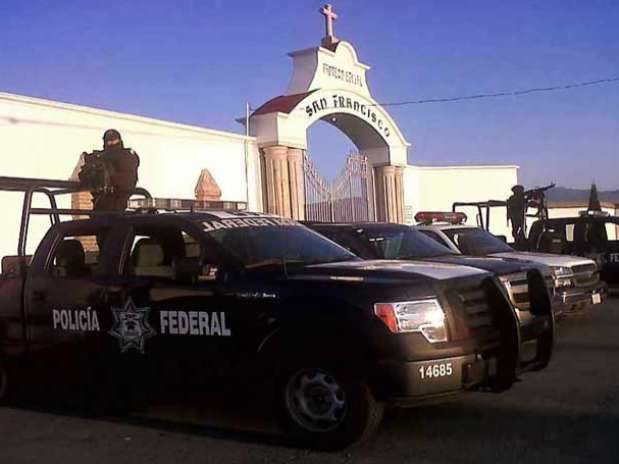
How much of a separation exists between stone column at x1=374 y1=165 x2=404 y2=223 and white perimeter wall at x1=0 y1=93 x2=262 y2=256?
5535 mm

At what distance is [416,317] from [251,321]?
119cm

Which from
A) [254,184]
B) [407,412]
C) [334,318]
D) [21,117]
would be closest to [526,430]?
[407,412]

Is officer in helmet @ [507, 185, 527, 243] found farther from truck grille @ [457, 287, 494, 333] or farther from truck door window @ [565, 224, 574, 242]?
truck grille @ [457, 287, 494, 333]

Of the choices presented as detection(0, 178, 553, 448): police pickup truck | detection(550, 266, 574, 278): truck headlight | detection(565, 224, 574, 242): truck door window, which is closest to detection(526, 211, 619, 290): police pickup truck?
detection(565, 224, 574, 242): truck door window

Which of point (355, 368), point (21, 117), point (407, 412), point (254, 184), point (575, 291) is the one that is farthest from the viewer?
point (254, 184)

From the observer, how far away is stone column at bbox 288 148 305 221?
782 inches

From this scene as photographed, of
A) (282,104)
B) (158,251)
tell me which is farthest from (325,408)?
(282,104)

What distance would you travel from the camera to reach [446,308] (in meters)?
5.45

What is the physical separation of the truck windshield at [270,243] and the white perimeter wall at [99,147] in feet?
27.5

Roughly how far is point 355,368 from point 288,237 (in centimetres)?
170

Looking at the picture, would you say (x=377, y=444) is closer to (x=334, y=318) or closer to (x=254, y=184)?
(x=334, y=318)

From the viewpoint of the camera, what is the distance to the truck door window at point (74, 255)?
7059mm

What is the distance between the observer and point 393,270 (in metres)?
5.79

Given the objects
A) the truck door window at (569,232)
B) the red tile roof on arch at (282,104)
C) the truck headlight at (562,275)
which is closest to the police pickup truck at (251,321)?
the truck headlight at (562,275)
